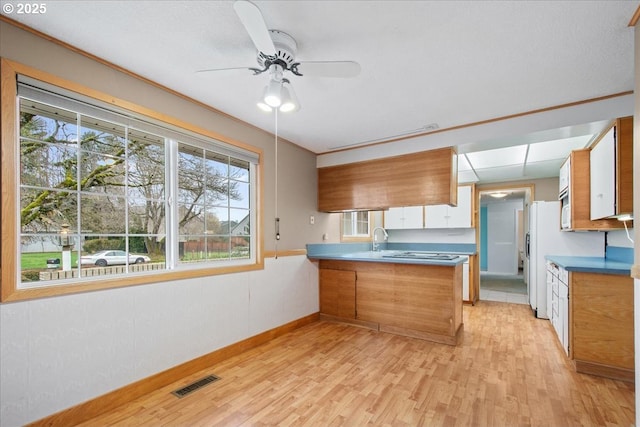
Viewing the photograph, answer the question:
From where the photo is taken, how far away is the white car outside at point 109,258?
2020mm

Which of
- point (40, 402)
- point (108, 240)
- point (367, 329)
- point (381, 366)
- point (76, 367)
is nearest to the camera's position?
point (40, 402)

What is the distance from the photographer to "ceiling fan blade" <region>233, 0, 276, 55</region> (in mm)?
1204

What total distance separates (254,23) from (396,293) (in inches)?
120

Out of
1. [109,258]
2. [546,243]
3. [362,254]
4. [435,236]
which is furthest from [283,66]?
[435,236]

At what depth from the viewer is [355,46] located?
1859 millimetres

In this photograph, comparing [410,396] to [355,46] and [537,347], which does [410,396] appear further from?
[355,46]

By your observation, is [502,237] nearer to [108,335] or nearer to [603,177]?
[603,177]

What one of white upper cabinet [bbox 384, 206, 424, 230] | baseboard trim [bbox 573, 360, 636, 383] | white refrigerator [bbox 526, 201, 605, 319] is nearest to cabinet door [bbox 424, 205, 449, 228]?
white upper cabinet [bbox 384, 206, 424, 230]

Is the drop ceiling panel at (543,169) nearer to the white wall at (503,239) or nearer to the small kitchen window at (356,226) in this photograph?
the small kitchen window at (356,226)

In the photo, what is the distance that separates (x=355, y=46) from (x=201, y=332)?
2579 mm

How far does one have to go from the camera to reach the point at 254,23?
4.33ft

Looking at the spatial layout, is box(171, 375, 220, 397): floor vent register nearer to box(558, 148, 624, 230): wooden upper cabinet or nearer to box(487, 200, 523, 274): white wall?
box(558, 148, 624, 230): wooden upper cabinet

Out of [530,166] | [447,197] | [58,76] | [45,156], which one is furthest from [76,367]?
[530,166]

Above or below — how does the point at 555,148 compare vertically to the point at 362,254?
above
